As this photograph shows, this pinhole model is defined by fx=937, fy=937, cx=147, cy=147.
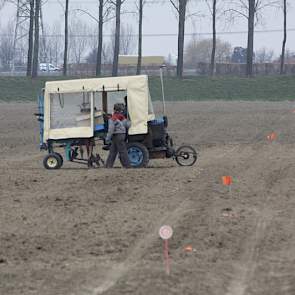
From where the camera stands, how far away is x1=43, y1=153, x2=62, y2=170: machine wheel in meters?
21.5

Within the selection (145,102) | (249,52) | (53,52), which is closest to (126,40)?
(53,52)

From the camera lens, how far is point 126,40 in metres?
153

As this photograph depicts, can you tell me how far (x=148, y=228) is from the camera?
1266 cm

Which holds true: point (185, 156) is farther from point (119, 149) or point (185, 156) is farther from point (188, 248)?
point (188, 248)

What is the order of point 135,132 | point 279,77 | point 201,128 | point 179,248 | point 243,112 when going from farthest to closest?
point 279,77 < point 243,112 < point 201,128 < point 135,132 < point 179,248

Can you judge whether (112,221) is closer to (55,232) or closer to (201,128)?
(55,232)

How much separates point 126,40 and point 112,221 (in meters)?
141

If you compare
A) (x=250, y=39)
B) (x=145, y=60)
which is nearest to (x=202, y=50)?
(x=145, y=60)

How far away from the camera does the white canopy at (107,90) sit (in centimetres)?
2102

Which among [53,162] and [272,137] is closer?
[53,162]

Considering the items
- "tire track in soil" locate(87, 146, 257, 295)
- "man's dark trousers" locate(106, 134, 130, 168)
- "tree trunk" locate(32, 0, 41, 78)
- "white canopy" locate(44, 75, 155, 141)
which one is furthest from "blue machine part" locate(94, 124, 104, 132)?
"tree trunk" locate(32, 0, 41, 78)

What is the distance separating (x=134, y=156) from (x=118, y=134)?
88 centimetres

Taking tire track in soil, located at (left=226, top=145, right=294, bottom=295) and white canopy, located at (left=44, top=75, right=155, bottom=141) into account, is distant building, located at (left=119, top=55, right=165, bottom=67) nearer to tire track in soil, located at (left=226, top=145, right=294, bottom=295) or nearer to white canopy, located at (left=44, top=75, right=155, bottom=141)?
white canopy, located at (left=44, top=75, right=155, bottom=141)

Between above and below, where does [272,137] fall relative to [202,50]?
below
